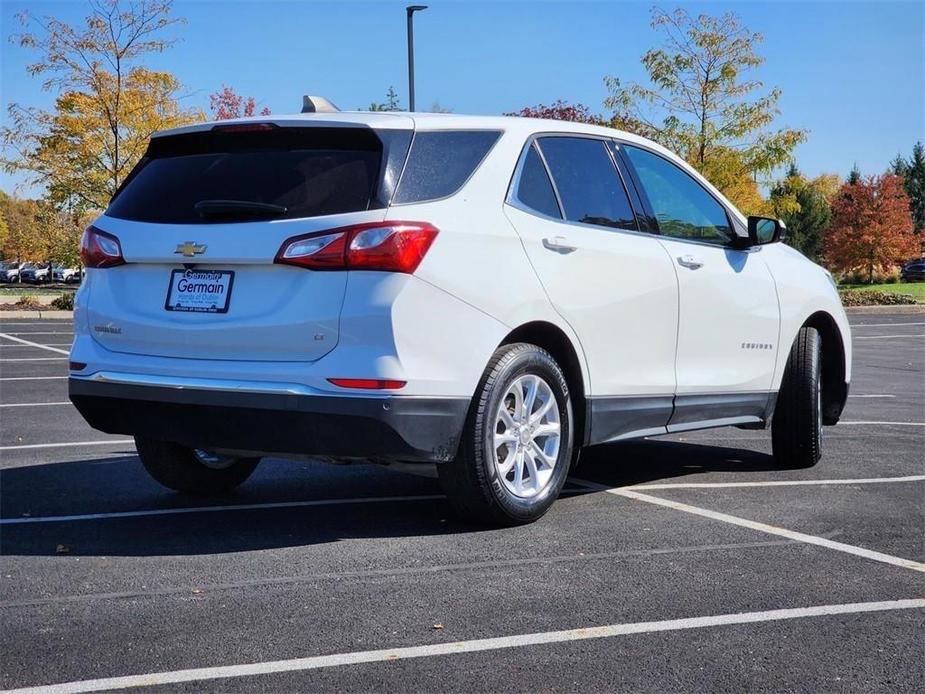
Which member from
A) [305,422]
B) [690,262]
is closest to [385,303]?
[305,422]

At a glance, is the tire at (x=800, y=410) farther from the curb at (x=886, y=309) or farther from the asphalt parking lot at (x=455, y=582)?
the curb at (x=886, y=309)

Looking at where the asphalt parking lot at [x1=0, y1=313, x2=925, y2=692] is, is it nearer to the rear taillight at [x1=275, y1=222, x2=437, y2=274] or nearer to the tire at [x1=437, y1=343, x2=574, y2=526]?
the tire at [x1=437, y1=343, x2=574, y2=526]

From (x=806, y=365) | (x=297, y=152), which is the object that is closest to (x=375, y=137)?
(x=297, y=152)

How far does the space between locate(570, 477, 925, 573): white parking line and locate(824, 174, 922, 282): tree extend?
55.1 m

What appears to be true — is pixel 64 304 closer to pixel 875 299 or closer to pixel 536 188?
pixel 875 299

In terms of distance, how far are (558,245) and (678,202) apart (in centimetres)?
144

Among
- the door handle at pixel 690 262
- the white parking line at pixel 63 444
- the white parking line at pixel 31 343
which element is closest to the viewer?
the door handle at pixel 690 262

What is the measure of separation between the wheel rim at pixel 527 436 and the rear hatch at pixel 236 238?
39.1 inches

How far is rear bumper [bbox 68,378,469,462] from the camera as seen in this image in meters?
4.94

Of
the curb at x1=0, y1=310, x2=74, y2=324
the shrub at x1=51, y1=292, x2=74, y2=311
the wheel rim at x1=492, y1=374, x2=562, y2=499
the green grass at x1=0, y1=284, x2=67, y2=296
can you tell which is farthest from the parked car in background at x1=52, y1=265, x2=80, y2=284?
the wheel rim at x1=492, y1=374, x2=562, y2=499

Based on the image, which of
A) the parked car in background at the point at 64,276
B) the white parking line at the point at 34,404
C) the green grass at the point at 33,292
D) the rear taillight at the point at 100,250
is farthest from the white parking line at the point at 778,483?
the parked car in background at the point at 64,276

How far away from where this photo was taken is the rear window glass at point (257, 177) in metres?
5.12

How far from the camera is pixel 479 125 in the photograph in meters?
5.72

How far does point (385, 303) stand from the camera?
16.1ft
